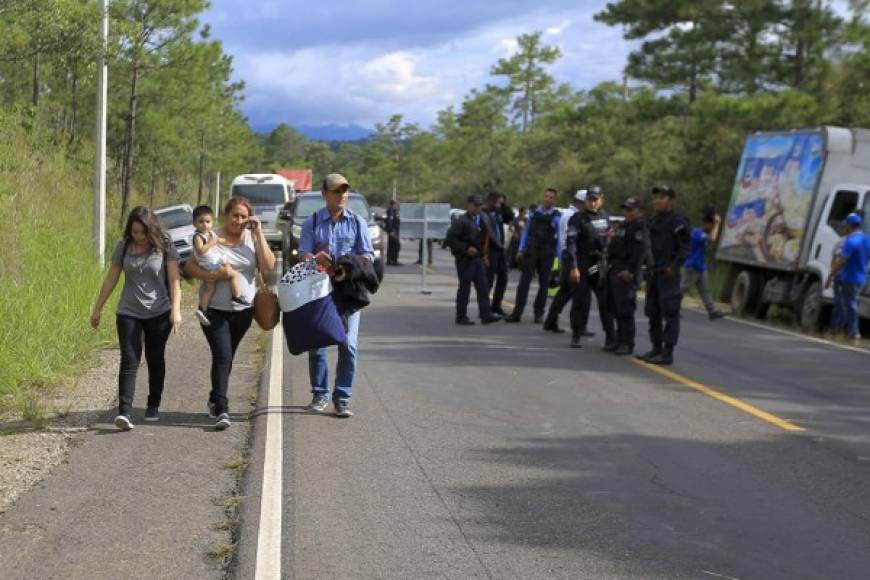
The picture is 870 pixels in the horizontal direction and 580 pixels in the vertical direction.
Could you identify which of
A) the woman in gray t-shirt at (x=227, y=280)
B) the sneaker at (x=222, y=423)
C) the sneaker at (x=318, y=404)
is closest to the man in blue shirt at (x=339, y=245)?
the sneaker at (x=318, y=404)

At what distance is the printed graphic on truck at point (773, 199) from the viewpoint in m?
17.9

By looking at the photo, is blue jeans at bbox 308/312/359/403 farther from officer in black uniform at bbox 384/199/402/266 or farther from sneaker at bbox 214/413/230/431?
officer in black uniform at bbox 384/199/402/266

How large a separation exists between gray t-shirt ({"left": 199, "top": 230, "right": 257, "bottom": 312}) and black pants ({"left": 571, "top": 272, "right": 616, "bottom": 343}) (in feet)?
19.1

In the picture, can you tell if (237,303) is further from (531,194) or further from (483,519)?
(531,194)

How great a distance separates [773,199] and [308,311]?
41.9 ft

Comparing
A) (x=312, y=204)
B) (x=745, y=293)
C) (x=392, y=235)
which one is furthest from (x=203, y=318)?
(x=392, y=235)

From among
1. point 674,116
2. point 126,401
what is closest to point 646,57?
point 674,116

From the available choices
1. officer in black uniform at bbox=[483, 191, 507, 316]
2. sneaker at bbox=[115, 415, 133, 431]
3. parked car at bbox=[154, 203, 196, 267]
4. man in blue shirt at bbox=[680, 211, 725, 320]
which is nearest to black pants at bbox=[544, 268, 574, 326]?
officer in black uniform at bbox=[483, 191, 507, 316]

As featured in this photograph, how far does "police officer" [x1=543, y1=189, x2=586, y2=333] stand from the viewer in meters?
13.9

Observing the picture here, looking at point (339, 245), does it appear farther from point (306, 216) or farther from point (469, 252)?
point (306, 216)

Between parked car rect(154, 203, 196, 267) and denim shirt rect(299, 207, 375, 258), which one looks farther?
parked car rect(154, 203, 196, 267)

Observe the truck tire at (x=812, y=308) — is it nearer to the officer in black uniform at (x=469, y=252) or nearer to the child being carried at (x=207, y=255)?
the officer in black uniform at (x=469, y=252)

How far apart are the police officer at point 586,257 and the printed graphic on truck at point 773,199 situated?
5.52 metres

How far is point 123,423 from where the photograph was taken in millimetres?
8023
